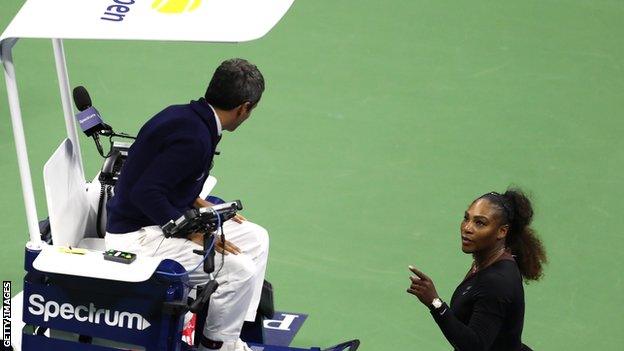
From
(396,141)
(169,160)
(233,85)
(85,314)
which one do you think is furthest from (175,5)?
(396,141)

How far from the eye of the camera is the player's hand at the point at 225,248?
6023 millimetres

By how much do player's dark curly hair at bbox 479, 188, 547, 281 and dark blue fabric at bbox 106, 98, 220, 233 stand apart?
4.36 ft

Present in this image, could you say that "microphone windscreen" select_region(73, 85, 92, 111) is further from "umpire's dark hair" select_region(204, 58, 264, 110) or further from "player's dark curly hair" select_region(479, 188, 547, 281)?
"player's dark curly hair" select_region(479, 188, 547, 281)

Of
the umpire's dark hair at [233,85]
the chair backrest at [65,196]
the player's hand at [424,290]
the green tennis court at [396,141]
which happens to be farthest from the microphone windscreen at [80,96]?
the player's hand at [424,290]

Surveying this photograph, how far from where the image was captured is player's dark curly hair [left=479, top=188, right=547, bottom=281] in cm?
575

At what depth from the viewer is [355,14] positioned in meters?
11.0

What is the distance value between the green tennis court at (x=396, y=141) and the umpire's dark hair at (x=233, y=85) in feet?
5.29

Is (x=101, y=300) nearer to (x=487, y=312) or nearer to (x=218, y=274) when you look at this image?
(x=218, y=274)

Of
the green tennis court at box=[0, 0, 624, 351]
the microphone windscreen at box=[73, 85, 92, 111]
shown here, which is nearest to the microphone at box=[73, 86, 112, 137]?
the microphone windscreen at box=[73, 85, 92, 111]

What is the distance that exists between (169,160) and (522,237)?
1.66 metres

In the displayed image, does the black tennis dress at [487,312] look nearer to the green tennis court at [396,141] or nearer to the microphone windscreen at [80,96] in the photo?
the green tennis court at [396,141]

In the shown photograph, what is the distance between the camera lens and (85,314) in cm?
570

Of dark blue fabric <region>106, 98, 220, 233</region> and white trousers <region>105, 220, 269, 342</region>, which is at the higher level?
dark blue fabric <region>106, 98, 220, 233</region>

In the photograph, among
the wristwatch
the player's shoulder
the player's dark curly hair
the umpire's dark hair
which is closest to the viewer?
the wristwatch
